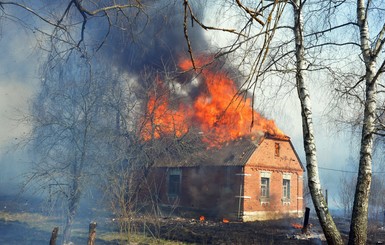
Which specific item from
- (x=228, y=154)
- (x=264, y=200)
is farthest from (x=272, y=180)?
(x=228, y=154)

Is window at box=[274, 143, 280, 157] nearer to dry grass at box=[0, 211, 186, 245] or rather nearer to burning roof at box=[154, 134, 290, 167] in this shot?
burning roof at box=[154, 134, 290, 167]

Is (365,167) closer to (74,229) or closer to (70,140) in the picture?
(70,140)

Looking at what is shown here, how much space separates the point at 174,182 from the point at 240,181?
610cm

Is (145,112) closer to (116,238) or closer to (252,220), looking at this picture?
(116,238)

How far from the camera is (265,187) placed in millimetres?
25156

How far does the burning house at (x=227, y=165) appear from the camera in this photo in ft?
76.3

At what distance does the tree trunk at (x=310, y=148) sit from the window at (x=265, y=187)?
63.7 ft

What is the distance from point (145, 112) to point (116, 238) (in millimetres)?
8271

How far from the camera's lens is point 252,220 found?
2323 centimetres

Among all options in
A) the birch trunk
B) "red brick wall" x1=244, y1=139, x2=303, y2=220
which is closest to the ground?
"red brick wall" x1=244, y1=139, x2=303, y2=220

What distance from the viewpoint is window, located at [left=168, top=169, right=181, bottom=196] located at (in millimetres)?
27016

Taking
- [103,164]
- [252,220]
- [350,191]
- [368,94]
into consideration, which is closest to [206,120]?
[252,220]

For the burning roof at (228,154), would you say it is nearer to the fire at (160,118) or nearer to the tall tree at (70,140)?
the fire at (160,118)

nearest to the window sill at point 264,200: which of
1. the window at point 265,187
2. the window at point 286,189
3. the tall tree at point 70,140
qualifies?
the window at point 265,187
